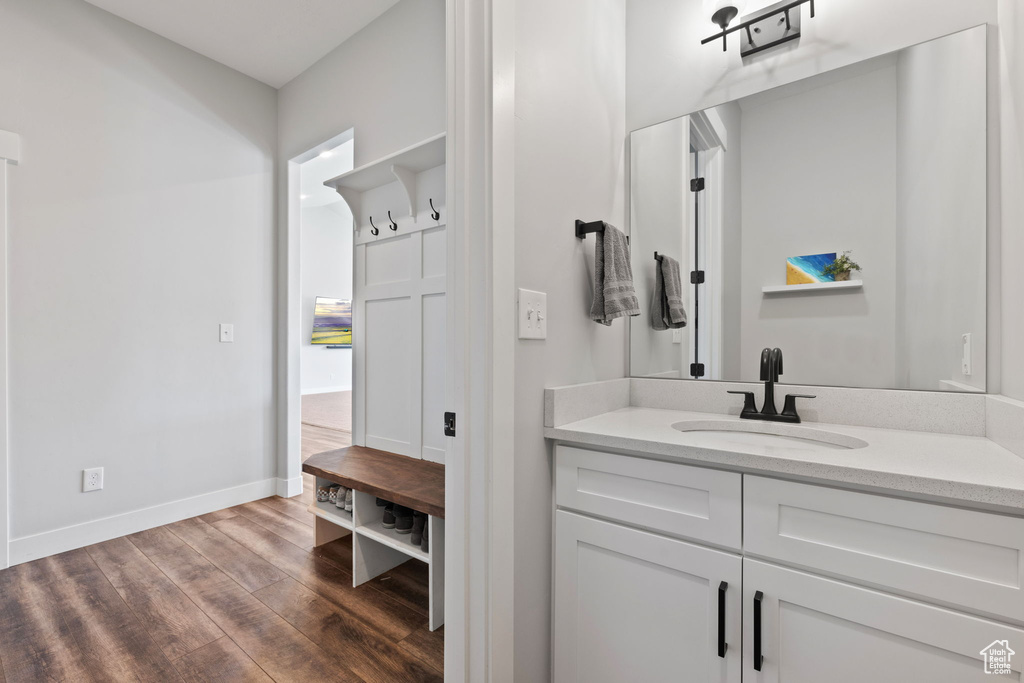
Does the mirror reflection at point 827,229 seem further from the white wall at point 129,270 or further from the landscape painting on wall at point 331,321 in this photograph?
the landscape painting on wall at point 331,321

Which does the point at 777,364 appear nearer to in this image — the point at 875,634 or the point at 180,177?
the point at 875,634

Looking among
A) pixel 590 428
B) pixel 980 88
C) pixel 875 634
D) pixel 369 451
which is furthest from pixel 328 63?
pixel 875 634

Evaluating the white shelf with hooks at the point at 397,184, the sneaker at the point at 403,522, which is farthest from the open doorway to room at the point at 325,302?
the sneaker at the point at 403,522

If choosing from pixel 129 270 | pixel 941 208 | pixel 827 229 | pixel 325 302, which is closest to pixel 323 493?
pixel 129 270

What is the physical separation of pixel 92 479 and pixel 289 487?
1.00 m

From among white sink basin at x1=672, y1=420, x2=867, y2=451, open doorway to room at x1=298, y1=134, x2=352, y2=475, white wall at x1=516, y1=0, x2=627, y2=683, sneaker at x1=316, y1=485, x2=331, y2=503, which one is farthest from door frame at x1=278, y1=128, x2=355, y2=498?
open doorway to room at x1=298, y1=134, x2=352, y2=475

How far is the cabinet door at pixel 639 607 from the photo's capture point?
95cm

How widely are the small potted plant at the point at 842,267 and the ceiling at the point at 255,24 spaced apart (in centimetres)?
240

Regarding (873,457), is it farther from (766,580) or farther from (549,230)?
(549,230)

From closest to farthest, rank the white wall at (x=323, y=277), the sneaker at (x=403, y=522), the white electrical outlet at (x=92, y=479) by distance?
the sneaker at (x=403, y=522), the white electrical outlet at (x=92, y=479), the white wall at (x=323, y=277)

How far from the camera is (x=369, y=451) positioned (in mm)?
2355

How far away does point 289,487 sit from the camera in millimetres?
3021

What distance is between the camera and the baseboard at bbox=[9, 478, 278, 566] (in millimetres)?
2125

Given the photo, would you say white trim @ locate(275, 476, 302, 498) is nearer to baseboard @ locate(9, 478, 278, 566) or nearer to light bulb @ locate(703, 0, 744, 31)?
baseboard @ locate(9, 478, 278, 566)
